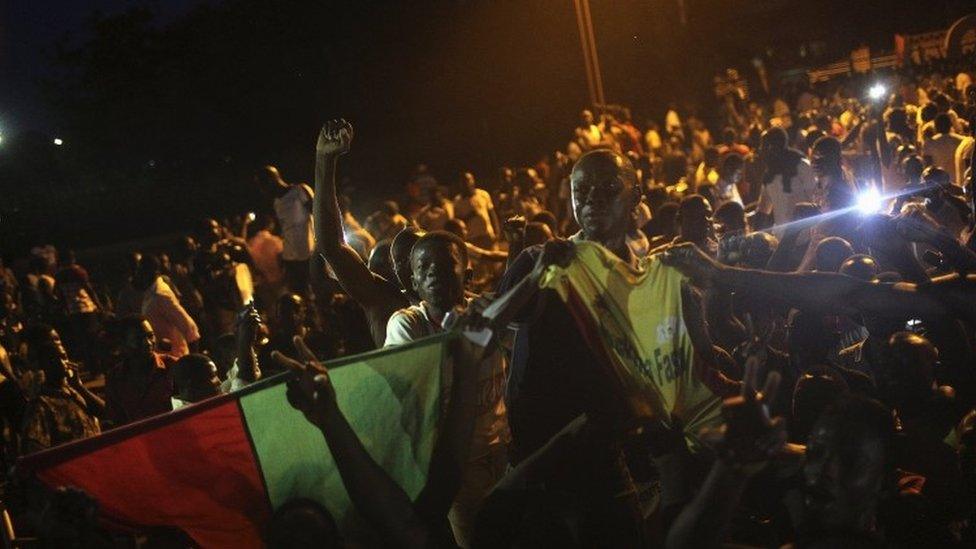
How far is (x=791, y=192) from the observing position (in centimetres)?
1062

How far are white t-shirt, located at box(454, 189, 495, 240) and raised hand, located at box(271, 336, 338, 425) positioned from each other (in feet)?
37.4

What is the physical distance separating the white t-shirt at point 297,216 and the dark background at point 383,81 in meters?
23.9

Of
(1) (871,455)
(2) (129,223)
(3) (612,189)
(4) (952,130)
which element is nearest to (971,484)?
(1) (871,455)

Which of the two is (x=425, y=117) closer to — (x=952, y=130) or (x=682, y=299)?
(x=952, y=130)

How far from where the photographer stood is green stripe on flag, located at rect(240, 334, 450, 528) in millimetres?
3965

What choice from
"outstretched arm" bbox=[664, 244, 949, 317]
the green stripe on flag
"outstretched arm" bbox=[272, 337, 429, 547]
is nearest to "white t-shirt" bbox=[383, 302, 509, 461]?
the green stripe on flag

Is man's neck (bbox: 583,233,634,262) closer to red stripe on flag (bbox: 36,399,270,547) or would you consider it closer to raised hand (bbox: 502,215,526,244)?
red stripe on flag (bbox: 36,399,270,547)

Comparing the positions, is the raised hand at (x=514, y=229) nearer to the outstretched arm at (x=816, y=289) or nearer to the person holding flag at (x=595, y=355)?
the person holding flag at (x=595, y=355)

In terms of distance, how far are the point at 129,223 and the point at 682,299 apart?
34.5m

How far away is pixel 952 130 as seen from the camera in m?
12.2

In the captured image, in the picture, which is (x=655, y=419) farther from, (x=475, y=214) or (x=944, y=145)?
(x=475, y=214)

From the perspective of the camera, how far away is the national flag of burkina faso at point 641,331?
13.4 feet

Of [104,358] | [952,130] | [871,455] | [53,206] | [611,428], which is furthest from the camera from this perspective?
[53,206]

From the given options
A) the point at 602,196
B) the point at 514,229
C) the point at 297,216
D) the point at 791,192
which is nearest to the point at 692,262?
the point at 602,196
